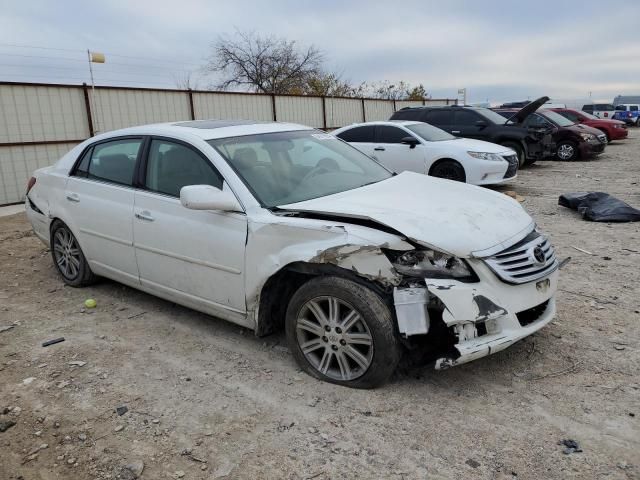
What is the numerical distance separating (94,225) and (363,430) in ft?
10.2

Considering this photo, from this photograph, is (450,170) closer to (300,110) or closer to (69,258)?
(69,258)

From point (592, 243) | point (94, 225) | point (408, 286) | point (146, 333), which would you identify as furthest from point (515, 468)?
point (592, 243)

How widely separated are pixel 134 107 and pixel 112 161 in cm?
841

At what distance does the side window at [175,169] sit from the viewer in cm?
391

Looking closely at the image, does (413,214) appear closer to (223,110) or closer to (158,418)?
(158,418)

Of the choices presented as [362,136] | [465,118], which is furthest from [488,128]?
[362,136]

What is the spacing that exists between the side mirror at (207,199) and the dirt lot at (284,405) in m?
1.09

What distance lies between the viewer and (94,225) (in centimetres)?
473

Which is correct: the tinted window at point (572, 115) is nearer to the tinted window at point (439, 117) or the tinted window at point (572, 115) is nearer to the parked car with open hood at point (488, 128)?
the parked car with open hood at point (488, 128)

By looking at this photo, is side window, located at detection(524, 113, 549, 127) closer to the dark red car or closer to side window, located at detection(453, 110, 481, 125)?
side window, located at detection(453, 110, 481, 125)

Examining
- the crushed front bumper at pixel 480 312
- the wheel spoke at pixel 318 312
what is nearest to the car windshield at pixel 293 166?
the wheel spoke at pixel 318 312

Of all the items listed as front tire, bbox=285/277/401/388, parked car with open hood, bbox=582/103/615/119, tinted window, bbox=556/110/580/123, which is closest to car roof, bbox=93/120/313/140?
front tire, bbox=285/277/401/388

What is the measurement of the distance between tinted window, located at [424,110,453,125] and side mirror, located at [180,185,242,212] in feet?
36.7

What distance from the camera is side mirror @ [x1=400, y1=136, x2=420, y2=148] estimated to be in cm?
1031
